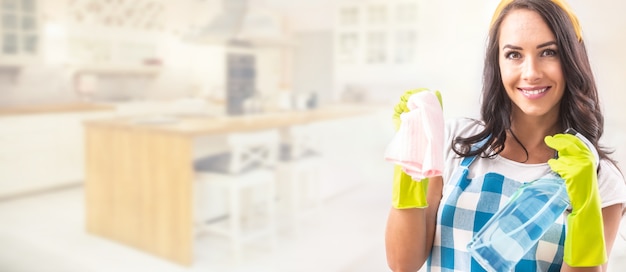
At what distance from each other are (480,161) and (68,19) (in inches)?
64.1

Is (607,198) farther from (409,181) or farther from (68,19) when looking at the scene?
(68,19)

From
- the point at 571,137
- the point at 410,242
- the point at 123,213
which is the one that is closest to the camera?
the point at 571,137

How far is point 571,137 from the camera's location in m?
0.80

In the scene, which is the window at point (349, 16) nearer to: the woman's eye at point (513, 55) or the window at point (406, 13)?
the window at point (406, 13)

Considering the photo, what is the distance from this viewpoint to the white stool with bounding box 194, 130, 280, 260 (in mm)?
1845

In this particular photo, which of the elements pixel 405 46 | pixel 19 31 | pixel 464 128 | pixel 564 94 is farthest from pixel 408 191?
pixel 19 31

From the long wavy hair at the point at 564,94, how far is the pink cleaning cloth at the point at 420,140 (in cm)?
10

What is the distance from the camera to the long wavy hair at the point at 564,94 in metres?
0.83

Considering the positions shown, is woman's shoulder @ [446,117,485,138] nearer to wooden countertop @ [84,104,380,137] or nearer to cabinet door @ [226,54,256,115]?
wooden countertop @ [84,104,380,137]

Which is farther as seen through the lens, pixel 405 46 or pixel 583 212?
pixel 405 46

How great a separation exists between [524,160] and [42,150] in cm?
177

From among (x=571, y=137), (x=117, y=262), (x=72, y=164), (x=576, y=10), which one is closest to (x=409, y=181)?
(x=571, y=137)

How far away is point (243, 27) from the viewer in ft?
6.00

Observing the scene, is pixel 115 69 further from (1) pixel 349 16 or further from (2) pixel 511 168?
(2) pixel 511 168
